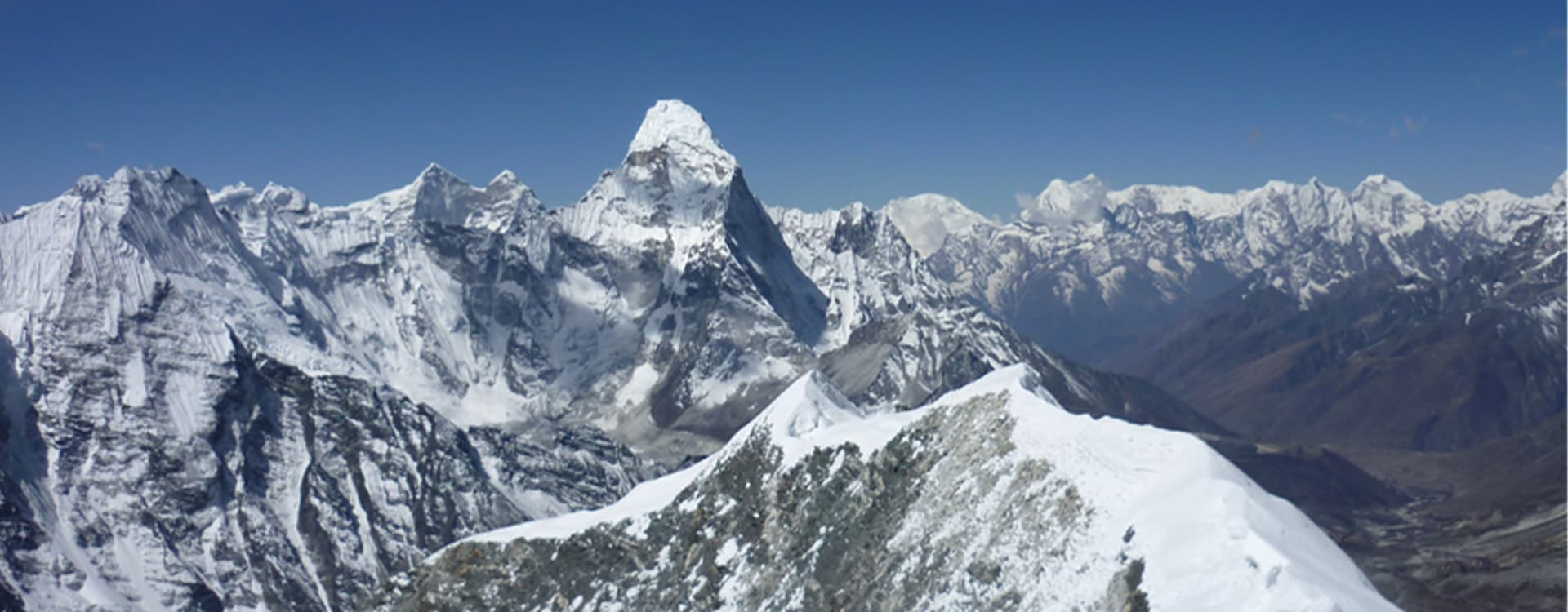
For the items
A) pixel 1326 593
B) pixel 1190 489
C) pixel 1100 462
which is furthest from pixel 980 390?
pixel 1326 593

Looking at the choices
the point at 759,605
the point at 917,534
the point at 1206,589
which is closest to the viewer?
the point at 1206,589

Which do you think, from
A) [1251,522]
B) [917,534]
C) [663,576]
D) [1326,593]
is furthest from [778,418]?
[1326,593]

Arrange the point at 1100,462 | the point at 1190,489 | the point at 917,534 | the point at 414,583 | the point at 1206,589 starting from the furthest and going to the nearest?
1. the point at 414,583
2. the point at 917,534
3. the point at 1100,462
4. the point at 1190,489
5. the point at 1206,589

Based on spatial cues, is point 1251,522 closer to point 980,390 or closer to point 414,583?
point 980,390

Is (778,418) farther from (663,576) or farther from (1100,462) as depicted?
(1100,462)

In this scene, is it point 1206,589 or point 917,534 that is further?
point 917,534

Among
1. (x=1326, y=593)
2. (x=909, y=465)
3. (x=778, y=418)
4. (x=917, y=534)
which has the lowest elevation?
(x=1326, y=593)

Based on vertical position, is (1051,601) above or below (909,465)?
below
